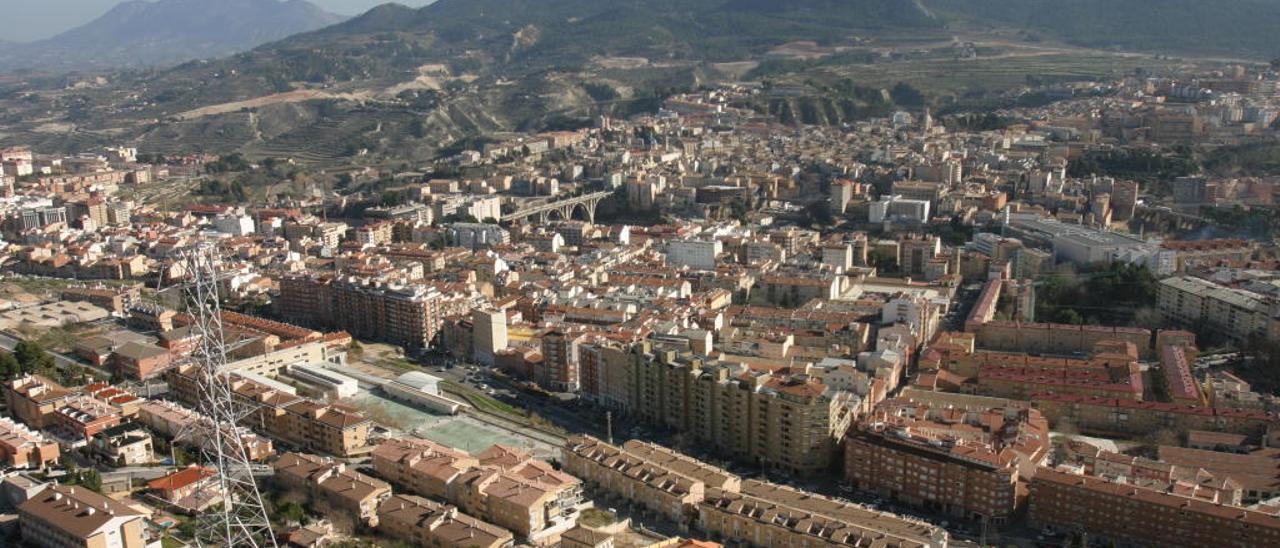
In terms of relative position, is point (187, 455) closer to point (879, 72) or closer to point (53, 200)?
point (53, 200)

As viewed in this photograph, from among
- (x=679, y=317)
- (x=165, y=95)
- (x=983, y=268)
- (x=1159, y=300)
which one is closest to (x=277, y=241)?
(x=679, y=317)

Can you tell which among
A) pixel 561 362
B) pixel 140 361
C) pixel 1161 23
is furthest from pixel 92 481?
pixel 1161 23

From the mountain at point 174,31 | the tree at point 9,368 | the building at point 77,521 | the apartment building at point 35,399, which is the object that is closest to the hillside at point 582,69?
the tree at point 9,368

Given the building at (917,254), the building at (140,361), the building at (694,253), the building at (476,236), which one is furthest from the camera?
the building at (476,236)

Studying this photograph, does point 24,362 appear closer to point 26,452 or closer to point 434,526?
point 26,452

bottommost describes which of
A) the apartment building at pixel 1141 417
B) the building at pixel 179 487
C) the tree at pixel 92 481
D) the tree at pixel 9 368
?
the apartment building at pixel 1141 417

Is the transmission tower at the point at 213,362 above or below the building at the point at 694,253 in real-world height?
above

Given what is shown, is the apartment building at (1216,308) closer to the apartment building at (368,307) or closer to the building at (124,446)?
the apartment building at (368,307)

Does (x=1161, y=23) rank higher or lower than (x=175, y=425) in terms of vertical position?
higher
